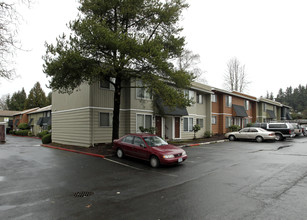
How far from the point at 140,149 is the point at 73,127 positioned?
9.87 metres

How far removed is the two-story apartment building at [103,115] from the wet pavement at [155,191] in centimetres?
635

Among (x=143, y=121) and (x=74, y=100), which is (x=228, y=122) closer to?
(x=143, y=121)

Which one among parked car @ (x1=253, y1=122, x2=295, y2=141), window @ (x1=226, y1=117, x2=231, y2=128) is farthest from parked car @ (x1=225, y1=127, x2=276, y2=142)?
window @ (x1=226, y1=117, x2=231, y2=128)

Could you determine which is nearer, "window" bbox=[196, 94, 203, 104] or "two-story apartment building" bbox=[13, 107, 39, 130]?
"window" bbox=[196, 94, 203, 104]

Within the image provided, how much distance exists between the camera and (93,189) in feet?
23.2

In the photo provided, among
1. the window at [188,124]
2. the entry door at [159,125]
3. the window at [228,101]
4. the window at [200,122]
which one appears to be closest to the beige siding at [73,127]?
the entry door at [159,125]

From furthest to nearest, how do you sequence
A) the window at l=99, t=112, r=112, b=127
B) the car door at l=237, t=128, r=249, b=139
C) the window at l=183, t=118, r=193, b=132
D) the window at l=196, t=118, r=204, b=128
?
the window at l=196, t=118, r=204, b=128
the window at l=183, t=118, r=193, b=132
the car door at l=237, t=128, r=249, b=139
the window at l=99, t=112, r=112, b=127

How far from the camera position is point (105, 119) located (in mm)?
17641

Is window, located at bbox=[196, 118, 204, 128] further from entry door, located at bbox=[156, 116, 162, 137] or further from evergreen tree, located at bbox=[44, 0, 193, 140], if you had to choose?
evergreen tree, located at bbox=[44, 0, 193, 140]

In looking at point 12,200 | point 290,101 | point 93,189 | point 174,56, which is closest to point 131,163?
point 93,189

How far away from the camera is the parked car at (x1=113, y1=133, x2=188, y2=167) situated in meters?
10.2

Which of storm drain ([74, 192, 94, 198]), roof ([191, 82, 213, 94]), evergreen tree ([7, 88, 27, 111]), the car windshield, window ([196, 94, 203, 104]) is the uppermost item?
evergreen tree ([7, 88, 27, 111])

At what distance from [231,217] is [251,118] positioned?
1513 inches

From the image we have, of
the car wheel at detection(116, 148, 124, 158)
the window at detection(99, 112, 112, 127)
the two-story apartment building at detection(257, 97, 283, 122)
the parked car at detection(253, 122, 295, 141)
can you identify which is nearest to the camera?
the car wheel at detection(116, 148, 124, 158)
